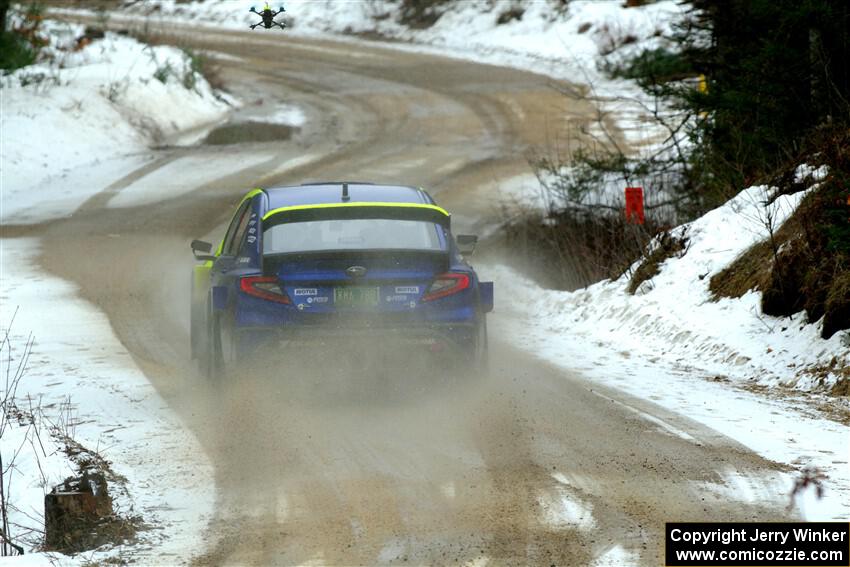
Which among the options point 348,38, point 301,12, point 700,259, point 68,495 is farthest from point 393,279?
point 301,12

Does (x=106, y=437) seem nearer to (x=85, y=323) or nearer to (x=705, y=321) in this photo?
(x=85, y=323)

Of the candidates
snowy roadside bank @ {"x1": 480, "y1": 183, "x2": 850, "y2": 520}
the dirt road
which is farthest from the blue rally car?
snowy roadside bank @ {"x1": 480, "y1": 183, "x2": 850, "y2": 520}

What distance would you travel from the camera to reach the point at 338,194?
35.0 feet

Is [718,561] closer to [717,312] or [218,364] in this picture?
[218,364]

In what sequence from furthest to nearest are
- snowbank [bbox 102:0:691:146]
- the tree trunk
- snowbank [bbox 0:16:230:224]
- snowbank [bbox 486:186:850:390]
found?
1. snowbank [bbox 102:0:691:146]
2. snowbank [bbox 0:16:230:224]
3. the tree trunk
4. snowbank [bbox 486:186:850:390]

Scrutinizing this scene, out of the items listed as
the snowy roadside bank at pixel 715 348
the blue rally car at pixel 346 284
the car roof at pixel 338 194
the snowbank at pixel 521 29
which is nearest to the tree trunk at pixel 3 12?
the snowy roadside bank at pixel 715 348

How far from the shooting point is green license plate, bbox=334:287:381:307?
970cm

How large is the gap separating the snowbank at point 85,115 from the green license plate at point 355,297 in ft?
41.6

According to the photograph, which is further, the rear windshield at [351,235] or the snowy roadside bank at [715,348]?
the rear windshield at [351,235]

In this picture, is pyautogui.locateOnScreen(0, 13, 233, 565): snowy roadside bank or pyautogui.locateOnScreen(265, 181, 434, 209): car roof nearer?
pyautogui.locateOnScreen(0, 13, 233, 565): snowy roadside bank

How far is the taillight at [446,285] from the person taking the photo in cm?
988

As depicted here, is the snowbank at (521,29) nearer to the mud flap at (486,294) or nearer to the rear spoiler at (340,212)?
the mud flap at (486,294)

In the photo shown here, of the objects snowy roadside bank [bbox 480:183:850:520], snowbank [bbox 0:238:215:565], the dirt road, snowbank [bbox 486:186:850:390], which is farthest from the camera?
snowbank [bbox 486:186:850:390]

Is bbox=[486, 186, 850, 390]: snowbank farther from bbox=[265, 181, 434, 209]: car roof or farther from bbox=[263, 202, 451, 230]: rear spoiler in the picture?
bbox=[263, 202, 451, 230]: rear spoiler
